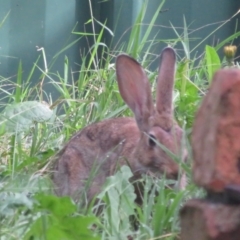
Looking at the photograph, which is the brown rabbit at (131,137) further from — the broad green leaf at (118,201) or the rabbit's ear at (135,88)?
the broad green leaf at (118,201)

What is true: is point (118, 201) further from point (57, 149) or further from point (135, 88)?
point (57, 149)

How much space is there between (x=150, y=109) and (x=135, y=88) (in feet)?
0.54

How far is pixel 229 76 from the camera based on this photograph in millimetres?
1778

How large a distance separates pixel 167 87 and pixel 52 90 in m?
1.88

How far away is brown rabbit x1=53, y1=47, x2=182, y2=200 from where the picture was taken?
13.2ft

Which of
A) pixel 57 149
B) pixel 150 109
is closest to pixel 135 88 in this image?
pixel 150 109

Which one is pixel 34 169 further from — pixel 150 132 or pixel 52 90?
pixel 52 90

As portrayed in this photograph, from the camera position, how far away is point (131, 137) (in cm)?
458

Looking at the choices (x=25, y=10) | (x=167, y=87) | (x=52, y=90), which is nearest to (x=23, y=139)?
(x=167, y=87)

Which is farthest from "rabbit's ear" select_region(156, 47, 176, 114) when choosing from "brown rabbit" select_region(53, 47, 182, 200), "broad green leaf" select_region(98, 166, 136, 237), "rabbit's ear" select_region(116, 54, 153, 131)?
"broad green leaf" select_region(98, 166, 136, 237)

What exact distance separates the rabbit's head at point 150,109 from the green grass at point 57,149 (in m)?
0.14

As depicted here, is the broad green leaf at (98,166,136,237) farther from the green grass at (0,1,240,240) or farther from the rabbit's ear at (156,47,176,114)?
the rabbit's ear at (156,47,176,114)

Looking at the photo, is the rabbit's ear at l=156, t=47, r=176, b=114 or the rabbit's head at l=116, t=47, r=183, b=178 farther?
the rabbit's ear at l=156, t=47, r=176, b=114

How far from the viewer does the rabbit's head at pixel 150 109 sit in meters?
4.01
